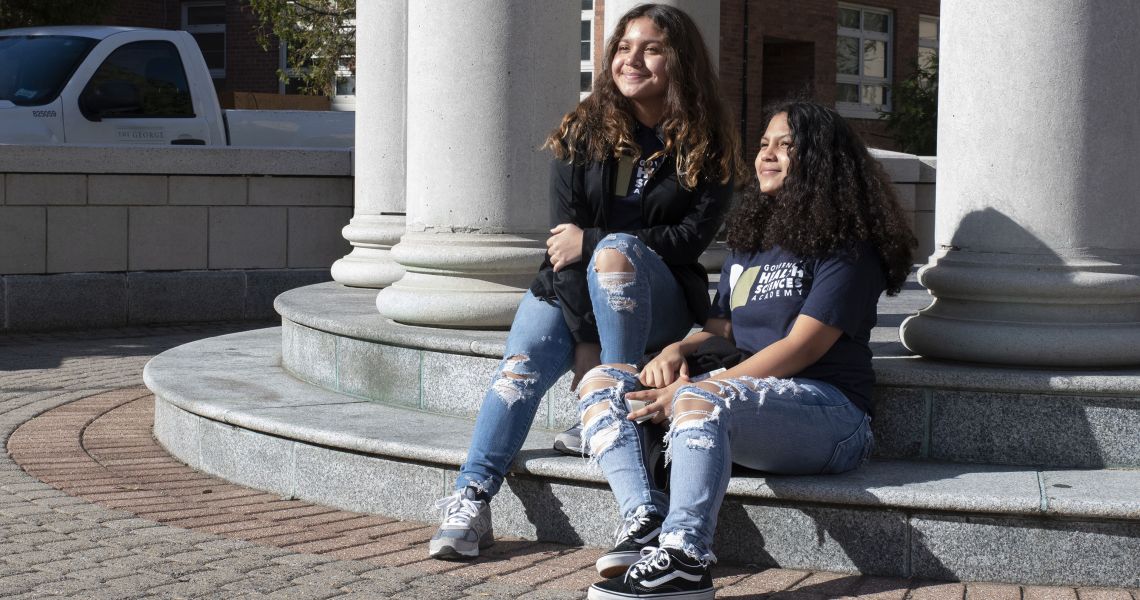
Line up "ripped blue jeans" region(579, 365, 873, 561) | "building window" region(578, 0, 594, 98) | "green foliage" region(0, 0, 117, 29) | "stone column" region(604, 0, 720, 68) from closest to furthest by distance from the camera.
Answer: "ripped blue jeans" region(579, 365, 873, 561) → "stone column" region(604, 0, 720, 68) → "green foliage" region(0, 0, 117, 29) → "building window" region(578, 0, 594, 98)

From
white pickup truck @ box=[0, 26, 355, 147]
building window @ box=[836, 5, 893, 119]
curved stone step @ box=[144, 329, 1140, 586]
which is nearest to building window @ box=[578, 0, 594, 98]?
building window @ box=[836, 5, 893, 119]

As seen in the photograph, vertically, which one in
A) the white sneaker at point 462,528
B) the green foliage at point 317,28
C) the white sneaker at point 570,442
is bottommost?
the white sneaker at point 462,528

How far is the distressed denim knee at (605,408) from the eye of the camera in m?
4.20

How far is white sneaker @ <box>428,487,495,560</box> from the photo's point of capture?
4.36 metres

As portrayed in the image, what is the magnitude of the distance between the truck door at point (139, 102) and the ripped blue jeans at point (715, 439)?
26.9ft

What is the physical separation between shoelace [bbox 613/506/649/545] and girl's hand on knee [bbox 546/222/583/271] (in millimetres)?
904

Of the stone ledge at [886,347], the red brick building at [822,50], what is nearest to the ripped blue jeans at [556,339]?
the stone ledge at [886,347]

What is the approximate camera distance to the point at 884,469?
4.44 meters

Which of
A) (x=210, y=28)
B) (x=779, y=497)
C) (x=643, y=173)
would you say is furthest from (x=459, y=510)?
(x=210, y=28)

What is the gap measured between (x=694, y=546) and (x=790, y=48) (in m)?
22.5

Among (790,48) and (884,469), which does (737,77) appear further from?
(884,469)

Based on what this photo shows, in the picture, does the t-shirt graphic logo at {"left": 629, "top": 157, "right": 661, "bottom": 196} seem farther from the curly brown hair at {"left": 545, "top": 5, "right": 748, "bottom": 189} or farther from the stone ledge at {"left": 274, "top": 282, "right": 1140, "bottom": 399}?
the stone ledge at {"left": 274, "top": 282, "right": 1140, "bottom": 399}

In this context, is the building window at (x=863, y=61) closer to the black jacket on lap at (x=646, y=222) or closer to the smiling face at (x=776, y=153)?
the black jacket on lap at (x=646, y=222)

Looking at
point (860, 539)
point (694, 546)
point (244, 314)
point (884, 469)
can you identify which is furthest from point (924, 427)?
point (244, 314)
